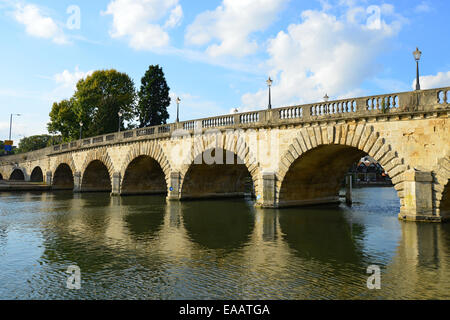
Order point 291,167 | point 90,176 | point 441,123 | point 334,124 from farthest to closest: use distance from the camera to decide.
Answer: point 90,176 → point 291,167 → point 334,124 → point 441,123

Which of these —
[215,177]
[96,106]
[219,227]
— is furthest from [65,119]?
[219,227]

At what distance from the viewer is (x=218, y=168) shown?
31.2 metres

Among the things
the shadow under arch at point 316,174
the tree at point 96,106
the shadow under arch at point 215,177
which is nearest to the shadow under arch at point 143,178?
the shadow under arch at point 215,177

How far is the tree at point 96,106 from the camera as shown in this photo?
193 feet

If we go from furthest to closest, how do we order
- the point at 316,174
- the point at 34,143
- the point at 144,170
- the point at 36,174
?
1. the point at 34,143
2. the point at 36,174
3. the point at 144,170
4. the point at 316,174

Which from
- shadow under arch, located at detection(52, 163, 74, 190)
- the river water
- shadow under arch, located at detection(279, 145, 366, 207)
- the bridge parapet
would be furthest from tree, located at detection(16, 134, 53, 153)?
shadow under arch, located at detection(279, 145, 366, 207)

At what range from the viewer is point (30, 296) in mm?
7688

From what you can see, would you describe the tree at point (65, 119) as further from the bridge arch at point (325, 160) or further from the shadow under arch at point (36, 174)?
the bridge arch at point (325, 160)

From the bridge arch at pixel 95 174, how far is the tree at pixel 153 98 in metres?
14.0

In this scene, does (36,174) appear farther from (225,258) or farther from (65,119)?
(225,258)

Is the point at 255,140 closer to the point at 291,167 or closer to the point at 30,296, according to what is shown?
the point at 291,167

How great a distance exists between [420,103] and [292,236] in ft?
27.8

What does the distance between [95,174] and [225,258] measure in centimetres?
3820
